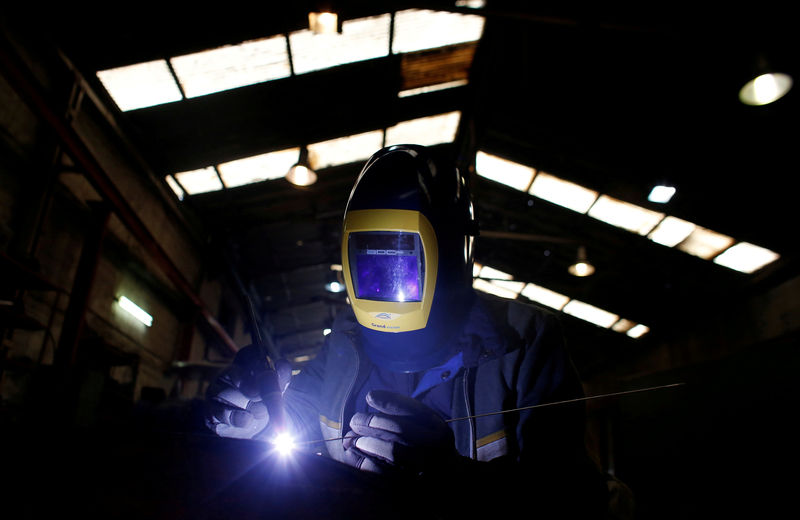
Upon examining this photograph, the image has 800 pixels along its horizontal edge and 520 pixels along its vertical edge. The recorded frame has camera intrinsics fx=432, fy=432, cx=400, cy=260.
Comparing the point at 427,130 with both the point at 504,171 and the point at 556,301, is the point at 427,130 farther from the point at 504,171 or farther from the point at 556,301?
the point at 556,301

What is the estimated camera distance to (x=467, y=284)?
1.94m

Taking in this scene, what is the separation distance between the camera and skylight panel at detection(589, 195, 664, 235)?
7.80 m

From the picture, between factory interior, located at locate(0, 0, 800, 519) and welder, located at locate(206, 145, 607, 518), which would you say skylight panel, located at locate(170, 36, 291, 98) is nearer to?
factory interior, located at locate(0, 0, 800, 519)

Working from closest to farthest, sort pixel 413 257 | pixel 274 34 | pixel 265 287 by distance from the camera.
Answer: pixel 413 257, pixel 274 34, pixel 265 287

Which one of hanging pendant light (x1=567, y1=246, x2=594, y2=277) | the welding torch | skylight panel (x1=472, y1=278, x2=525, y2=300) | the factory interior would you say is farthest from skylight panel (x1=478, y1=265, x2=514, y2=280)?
the welding torch

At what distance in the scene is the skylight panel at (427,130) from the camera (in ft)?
26.7

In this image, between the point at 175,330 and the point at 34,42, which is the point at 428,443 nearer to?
the point at 34,42

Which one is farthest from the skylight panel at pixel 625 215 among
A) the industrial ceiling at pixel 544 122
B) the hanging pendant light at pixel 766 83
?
the hanging pendant light at pixel 766 83

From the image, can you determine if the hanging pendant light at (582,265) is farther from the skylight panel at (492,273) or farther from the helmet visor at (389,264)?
the helmet visor at (389,264)

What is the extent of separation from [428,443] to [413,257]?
2.70ft

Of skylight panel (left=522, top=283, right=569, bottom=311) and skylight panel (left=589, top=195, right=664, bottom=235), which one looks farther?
skylight panel (left=522, top=283, right=569, bottom=311)

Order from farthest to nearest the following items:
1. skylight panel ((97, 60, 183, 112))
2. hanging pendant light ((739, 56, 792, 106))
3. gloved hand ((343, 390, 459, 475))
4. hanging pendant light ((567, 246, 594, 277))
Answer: hanging pendant light ((567, 246, 594, 277)) → skylight panel ((97, 60, 183, 112)) → hanging pendant light ((739, 56, 792, 106)) → gloved hand ((343, 390, 459, 475))

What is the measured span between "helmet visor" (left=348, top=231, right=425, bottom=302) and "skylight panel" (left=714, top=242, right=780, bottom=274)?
8053mm

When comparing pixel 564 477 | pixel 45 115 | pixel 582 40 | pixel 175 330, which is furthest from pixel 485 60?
pixel 175 330
